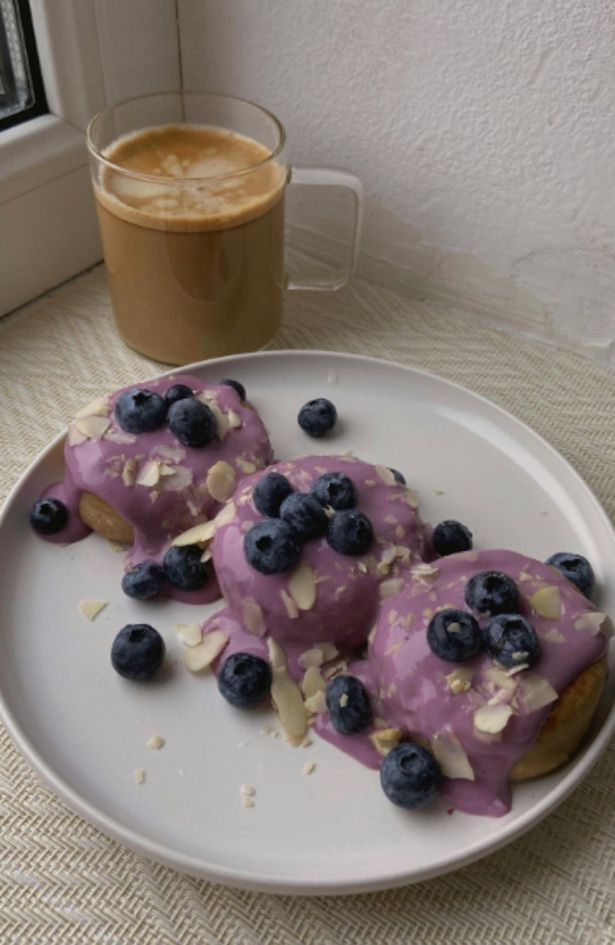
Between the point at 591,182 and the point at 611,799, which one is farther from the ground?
the point at 591,182

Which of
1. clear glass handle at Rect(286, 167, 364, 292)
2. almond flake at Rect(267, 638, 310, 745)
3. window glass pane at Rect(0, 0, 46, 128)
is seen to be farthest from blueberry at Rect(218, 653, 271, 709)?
window glass pane at Rect(0, 0, 46, 128)

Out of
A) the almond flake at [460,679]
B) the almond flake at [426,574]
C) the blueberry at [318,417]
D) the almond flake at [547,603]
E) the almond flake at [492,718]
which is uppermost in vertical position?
the almond flake at [547,603]

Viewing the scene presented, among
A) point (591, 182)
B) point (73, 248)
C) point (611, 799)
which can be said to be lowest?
point (611, 799)

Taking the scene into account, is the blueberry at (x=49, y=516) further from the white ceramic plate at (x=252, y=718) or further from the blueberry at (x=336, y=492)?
the blueberry at (x=336, y=492)

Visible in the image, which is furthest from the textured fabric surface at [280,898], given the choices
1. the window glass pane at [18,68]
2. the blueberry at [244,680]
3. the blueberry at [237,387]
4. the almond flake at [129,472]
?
the window glass pane at [18,68]

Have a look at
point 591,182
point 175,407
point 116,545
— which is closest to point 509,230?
point 591,182

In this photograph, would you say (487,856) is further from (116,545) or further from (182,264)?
(182,264)
